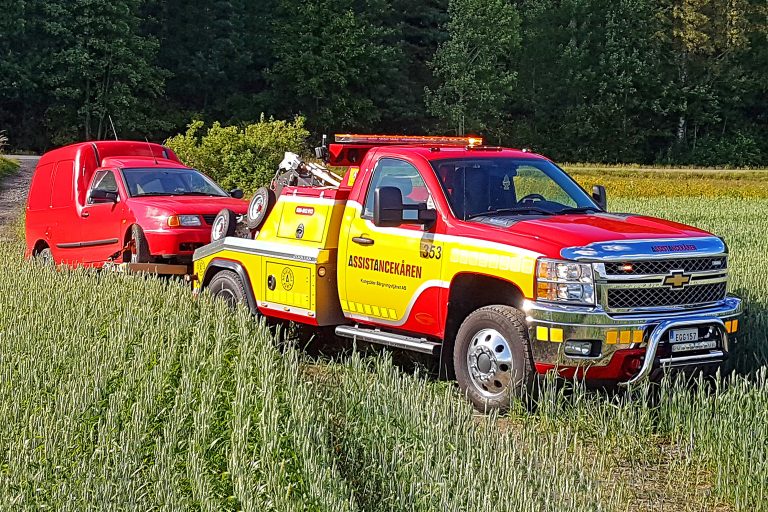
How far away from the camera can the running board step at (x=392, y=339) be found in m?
8.88

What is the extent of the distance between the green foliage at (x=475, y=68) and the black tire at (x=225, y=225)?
5533 cm

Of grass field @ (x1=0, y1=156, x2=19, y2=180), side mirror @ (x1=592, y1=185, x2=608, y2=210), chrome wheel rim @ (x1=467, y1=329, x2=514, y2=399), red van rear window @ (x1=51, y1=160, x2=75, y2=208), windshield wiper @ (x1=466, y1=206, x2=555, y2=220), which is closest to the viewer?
chrome wheel rim @ (x1=467, y1=329, x2=514, y2=399)

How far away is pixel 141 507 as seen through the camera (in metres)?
5.55

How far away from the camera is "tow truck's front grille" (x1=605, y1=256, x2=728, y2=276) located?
26.1 ft

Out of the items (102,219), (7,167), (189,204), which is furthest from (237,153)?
(189,204)

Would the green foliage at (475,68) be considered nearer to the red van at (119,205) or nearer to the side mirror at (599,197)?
the red van at (119,205)

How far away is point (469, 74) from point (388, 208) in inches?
2333

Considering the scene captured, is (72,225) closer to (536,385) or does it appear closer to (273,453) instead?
(536,385)

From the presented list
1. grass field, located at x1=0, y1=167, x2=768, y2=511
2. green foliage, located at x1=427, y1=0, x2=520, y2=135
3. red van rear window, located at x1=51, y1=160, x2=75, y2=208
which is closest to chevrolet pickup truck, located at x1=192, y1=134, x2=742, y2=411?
grass field, located at x1=0, y1=167, x2=768, y2=511

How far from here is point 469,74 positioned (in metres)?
66.9

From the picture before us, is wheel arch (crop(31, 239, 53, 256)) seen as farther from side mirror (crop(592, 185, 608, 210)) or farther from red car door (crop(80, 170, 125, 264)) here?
side mirror (crop(592, 185, 608, 210))

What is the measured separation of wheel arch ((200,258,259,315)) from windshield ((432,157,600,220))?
2.59m

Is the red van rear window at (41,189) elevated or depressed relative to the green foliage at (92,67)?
depressed

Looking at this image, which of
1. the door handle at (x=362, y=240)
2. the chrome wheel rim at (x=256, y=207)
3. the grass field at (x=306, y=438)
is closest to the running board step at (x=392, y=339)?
the grass field at (x=306, y=438)
